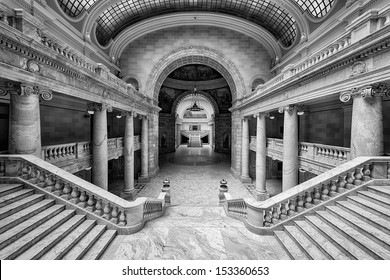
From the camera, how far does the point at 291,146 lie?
819 centimetres

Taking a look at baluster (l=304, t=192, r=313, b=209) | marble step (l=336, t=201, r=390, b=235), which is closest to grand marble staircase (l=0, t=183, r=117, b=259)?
baluster (l=304, t=192, r=313, b=209)

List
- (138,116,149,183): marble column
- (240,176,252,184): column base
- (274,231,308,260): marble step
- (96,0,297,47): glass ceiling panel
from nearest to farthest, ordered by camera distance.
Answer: (274,231,308,260): marble step, (96,0,297,47): glass ceiling panel, (138,116,149,183): marble column, (240,176,252,184): column base

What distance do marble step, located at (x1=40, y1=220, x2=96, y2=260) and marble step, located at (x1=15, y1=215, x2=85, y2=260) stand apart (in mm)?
82

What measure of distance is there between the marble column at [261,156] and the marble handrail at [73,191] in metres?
8.88

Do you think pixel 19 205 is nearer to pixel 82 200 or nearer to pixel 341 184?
pixel 82 200

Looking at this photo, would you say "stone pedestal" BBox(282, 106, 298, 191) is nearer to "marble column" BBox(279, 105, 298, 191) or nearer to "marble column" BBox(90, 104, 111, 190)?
"marble column" BBox(279, 105, 298, 191)

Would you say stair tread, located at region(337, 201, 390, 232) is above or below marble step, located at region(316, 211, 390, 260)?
above

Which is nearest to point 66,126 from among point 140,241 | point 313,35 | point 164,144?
point 140,241

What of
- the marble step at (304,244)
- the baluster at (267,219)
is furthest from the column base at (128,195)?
the marble step at (304,244)

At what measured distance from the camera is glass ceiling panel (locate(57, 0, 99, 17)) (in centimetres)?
1002

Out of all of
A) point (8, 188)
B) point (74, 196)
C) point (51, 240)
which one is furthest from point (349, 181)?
point (8, 188)

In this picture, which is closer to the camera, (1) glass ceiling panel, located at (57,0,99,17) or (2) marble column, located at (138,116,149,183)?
(1) glass ceiling panel, located at (57,0,99,17)

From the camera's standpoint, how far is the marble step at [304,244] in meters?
3.68

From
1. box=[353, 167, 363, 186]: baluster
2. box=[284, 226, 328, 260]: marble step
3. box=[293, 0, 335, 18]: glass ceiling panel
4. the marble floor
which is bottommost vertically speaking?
the marble floor
